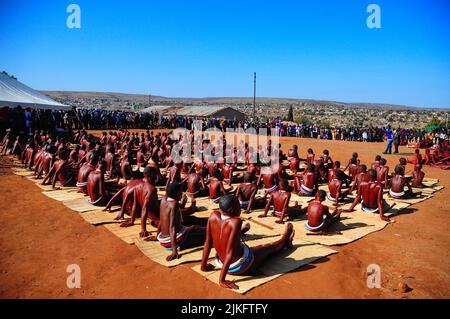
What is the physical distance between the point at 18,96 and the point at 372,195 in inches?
857

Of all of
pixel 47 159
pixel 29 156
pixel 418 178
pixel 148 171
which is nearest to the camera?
pixel 148 171

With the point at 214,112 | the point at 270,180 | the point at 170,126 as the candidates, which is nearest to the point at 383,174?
the point at 270,180

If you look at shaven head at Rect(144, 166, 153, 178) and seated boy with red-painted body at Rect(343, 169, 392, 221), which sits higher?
shaven head at Rect(144, 166, 153, 178)

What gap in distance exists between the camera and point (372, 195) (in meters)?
8.23

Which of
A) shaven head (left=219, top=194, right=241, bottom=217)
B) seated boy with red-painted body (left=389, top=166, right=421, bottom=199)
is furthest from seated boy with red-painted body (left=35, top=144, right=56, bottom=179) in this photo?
seated boy with red-painted body (left=389, top=166, right=421, bottom=199)

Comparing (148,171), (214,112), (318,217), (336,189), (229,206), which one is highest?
(214,112)

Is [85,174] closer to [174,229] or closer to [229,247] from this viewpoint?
[174,229]

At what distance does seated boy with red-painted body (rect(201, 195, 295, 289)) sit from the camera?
455cm

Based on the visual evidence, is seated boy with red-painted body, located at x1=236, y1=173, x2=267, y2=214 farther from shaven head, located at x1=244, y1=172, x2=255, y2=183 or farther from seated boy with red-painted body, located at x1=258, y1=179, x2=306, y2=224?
seated boy with red-painted body, located at x1=258, y1=179, x2=306, y2=224

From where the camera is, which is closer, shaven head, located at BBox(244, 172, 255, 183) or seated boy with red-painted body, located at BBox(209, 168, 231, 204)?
shaven head, located at BBox(244, 172, 255, 183)

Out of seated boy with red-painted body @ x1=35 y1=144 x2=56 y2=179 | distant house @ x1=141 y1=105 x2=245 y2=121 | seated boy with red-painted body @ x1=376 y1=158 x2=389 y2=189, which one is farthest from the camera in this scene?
distant house @ x1=141 y1=105 x2=245 y2=121

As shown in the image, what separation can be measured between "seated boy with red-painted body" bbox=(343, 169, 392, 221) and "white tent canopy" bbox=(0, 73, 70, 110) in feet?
65.7

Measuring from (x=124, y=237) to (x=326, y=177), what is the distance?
8.33 metres

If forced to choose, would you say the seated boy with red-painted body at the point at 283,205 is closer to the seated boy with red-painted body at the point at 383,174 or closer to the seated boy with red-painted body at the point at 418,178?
the seated boy with red-painted body at the point at 383,174
